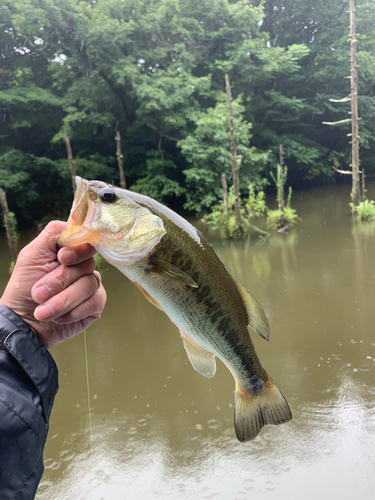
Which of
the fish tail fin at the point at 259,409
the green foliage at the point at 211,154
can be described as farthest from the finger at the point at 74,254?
the green foliage at the point at 211,154

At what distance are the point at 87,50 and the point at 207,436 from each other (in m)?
16.9

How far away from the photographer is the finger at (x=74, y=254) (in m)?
1.24

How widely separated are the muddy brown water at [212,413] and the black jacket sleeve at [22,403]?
6.65 feet

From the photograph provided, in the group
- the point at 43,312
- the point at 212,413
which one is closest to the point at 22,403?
the point at 43,312

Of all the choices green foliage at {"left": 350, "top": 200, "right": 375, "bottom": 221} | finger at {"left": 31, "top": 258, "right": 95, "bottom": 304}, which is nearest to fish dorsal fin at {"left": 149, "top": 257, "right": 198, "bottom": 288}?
finger at {"left": 31, "top": 258, "right": 95, "bottom": 304}

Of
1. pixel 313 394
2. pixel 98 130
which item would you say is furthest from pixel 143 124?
pixel 313 394

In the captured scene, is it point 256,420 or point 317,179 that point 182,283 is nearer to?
point 256,420

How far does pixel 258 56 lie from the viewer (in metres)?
19.7

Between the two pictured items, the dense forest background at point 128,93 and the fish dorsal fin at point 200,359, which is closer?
the fish dorsal fin at point 200,359

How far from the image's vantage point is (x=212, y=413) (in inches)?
145

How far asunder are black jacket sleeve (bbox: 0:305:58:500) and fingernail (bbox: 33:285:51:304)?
14 cm

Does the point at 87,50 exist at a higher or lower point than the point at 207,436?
higher

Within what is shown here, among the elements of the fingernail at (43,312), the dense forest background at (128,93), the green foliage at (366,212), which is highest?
the dense forest background at (128,93)

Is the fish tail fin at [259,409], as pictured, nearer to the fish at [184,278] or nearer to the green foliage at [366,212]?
the fish at [184,278]
